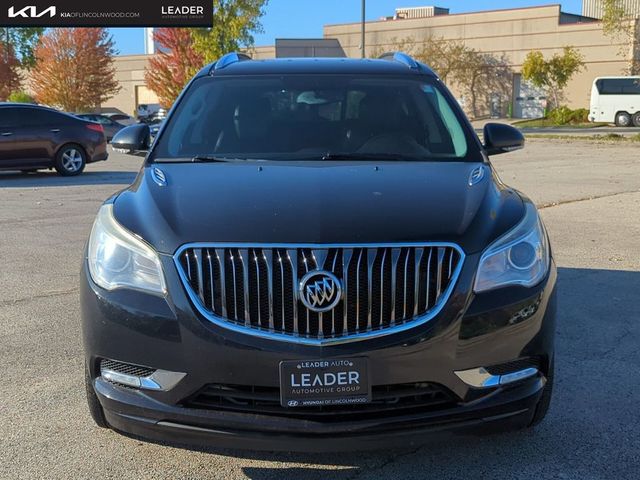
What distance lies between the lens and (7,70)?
50.1 metres

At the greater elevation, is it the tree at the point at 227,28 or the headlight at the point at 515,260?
the tree at the point at 227,28

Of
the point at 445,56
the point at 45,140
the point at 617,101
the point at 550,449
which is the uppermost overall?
the point at 445,56

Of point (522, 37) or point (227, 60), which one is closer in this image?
point (227, 60)

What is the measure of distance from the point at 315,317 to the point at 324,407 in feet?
1.12

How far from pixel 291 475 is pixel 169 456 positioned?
1.84 feet

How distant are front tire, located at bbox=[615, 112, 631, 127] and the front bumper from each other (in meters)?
45.1

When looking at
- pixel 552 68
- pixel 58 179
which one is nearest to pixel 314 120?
pixel 58 179

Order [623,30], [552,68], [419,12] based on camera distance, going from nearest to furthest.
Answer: [623,30] → [552,68] → [419,12]

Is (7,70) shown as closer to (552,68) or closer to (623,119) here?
(552,68)

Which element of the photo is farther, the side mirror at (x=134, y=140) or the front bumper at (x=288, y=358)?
the side mirror at (x=134, y=140)

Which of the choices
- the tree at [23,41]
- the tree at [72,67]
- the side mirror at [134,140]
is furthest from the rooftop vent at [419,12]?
the side mirror at [134,140]

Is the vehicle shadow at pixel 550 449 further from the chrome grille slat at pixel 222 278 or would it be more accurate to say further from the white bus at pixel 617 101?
the white bus at pixel 617 101

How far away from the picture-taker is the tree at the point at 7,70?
49125 millimetres

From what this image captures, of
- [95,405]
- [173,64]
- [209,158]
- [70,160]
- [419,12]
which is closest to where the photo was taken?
[95,405]
